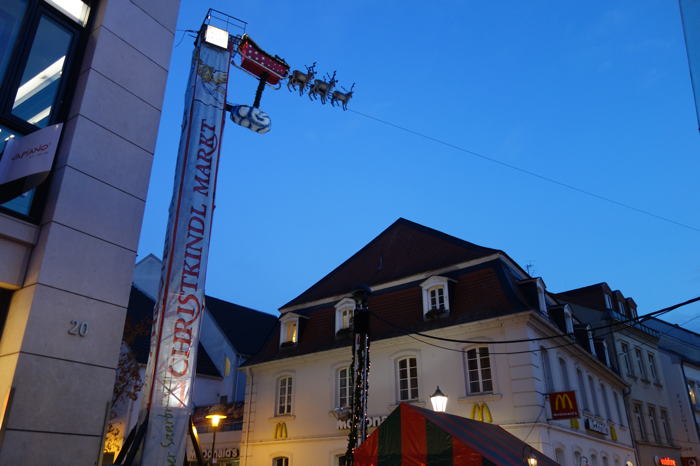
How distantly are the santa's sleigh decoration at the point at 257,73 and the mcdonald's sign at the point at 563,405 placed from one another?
39.1 ft

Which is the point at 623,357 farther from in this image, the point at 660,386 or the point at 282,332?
the point at 282,332

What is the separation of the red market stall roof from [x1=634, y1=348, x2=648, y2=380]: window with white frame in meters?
24.5

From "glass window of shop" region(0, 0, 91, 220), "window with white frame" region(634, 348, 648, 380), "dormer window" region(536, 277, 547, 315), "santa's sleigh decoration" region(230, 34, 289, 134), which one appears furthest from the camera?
"window with white frame" region(634, 348, 648, 380)

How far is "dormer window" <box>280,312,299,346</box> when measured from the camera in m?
24.4

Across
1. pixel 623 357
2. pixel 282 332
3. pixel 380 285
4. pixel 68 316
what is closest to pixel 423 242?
pixel 380 285

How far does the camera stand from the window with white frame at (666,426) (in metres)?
28.9

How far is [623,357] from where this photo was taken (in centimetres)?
2862

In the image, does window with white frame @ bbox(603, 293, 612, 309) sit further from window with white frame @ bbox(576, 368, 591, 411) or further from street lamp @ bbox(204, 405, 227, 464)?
street lamp @ bbox(204, 405, 227, 464)

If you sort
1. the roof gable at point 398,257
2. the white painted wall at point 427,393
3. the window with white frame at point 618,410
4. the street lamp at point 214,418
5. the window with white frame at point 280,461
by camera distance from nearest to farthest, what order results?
1. the street lamp at point 214,418
2. the white painted wall at point 427,393
3. the roof gable at point 398,257
4. the window with white frame at point 280,461
5. the window with white frame at point 618,410

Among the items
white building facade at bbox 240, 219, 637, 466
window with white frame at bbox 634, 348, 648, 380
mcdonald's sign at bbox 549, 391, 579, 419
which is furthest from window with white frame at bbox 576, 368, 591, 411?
window with white frame at bbox 634, 348, 648, 380

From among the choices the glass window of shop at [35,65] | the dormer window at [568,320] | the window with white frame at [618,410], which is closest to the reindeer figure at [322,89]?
the glass window of shop at [35,65]

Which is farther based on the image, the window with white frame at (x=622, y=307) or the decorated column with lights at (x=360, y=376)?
the window with white frame at (x=622, y=307)

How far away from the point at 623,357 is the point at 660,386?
4.73 meters

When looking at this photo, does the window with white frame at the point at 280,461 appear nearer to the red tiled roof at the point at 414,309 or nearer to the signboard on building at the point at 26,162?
the red tiled roof at the point at 414,309
